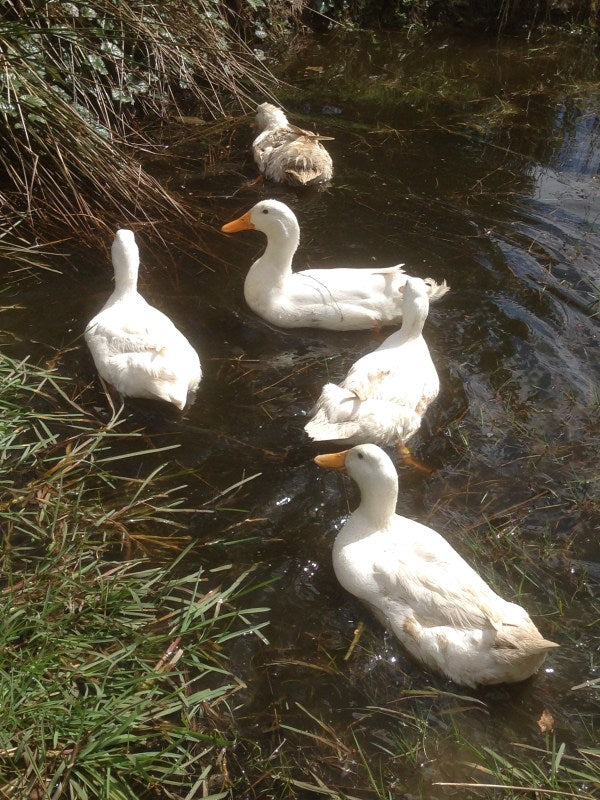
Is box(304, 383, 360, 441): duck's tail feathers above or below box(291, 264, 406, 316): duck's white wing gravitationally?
below

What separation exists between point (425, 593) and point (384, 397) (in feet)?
4.10

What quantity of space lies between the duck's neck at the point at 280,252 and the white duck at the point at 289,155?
132 centimetres

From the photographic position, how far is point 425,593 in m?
3.12

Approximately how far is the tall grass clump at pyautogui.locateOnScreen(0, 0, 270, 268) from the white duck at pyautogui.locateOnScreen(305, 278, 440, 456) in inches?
78.7

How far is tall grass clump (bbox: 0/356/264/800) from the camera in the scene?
240 centimetres

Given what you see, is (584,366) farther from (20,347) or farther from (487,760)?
(20,347)

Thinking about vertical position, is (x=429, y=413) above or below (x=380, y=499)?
below

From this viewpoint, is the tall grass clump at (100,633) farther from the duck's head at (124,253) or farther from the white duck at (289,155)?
the white duck at (289,155)

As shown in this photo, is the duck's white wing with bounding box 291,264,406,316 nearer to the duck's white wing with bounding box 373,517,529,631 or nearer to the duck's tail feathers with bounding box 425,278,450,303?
the duck's tail feathers with bounding box 425,278,450,303

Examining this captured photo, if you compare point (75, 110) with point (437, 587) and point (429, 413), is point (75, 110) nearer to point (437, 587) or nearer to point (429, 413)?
point (429, 413)

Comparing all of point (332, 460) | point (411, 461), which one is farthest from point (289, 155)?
point (332, 460)

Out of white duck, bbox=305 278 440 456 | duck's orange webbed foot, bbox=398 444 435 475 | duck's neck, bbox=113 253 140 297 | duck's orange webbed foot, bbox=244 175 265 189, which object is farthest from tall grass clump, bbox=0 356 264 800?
duck's orange webbed foot, bbox=244 175 265 189

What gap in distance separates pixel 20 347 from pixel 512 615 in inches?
118

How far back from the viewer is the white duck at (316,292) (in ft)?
16.4
